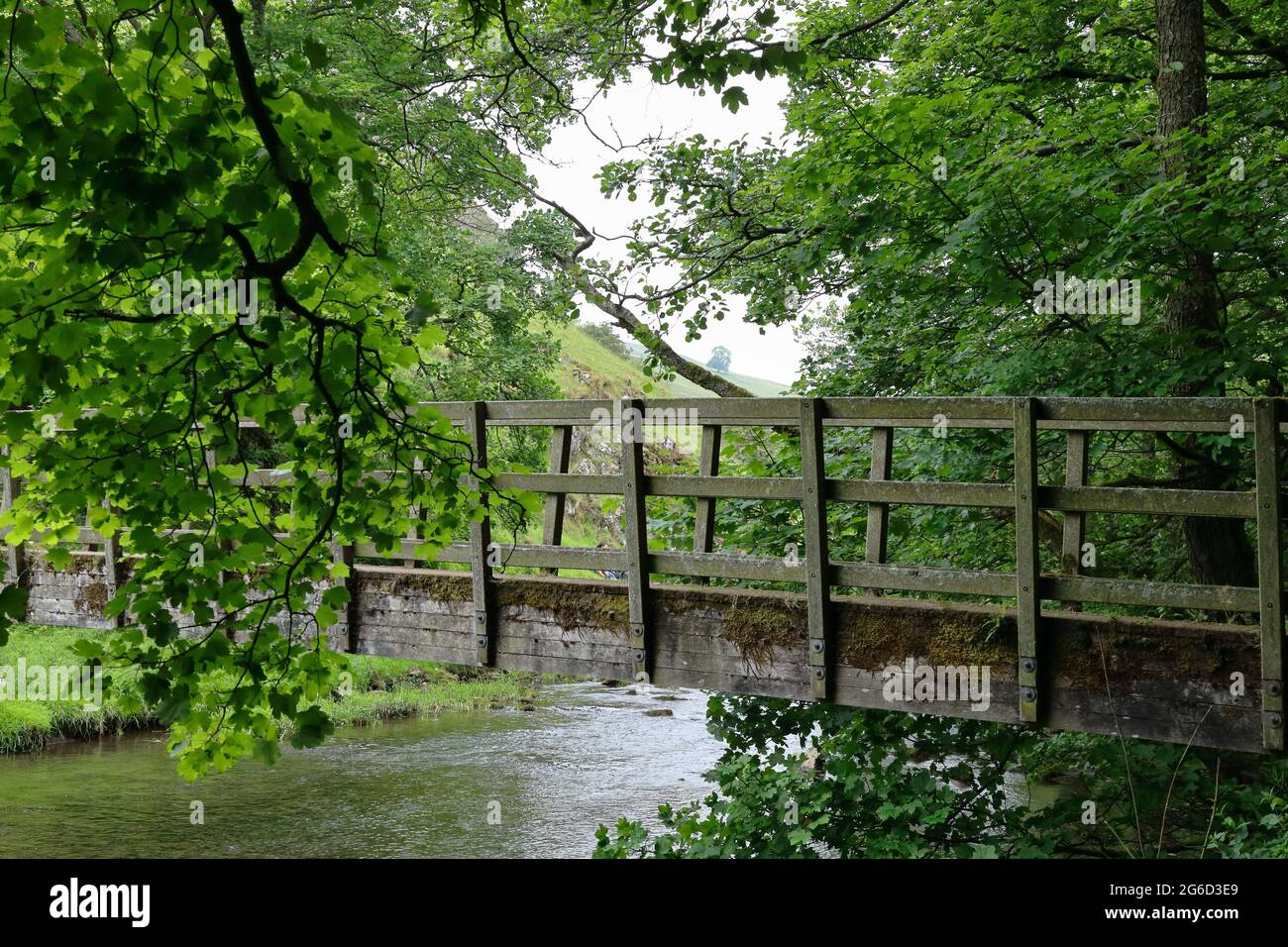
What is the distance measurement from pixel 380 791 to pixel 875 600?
882 centimetres

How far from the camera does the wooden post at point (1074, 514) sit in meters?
6.29

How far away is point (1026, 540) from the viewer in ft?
20.2

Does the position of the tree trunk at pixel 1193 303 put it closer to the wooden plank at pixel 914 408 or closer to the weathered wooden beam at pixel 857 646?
the wooden plank at pixel 914 408

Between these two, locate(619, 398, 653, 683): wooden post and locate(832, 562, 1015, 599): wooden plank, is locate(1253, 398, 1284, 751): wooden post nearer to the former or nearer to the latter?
locate(832, 562, 1015, 599): wooden plank

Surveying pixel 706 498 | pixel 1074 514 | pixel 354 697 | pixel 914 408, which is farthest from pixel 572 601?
pixel 354 697

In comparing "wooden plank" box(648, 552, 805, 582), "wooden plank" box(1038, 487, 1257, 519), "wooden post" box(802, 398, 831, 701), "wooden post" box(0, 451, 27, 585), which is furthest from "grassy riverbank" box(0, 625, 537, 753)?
"wooden plank" box(1038, 487, 1257, 519)

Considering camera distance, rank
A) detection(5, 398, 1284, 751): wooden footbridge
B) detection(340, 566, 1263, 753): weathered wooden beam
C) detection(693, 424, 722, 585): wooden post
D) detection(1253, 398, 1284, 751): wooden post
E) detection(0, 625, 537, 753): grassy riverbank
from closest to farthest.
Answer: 1. detection(1253, 398, 1284, 751): wooden post
2. detection(5, 398, 1284, 751): wooden footbridge
3. detection(340, 566, 1263, 753): weathered wooden beam
4. detection(693, 424, 722, 585): wooden post
5. detection(0, 625, 537, 753): grassy riverbank

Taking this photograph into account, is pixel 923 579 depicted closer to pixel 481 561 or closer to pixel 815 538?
pixel 815 538

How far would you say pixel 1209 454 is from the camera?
744 centimetres

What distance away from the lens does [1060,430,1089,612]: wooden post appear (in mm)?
6285

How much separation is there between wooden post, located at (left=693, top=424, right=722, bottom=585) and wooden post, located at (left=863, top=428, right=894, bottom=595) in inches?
41.4
